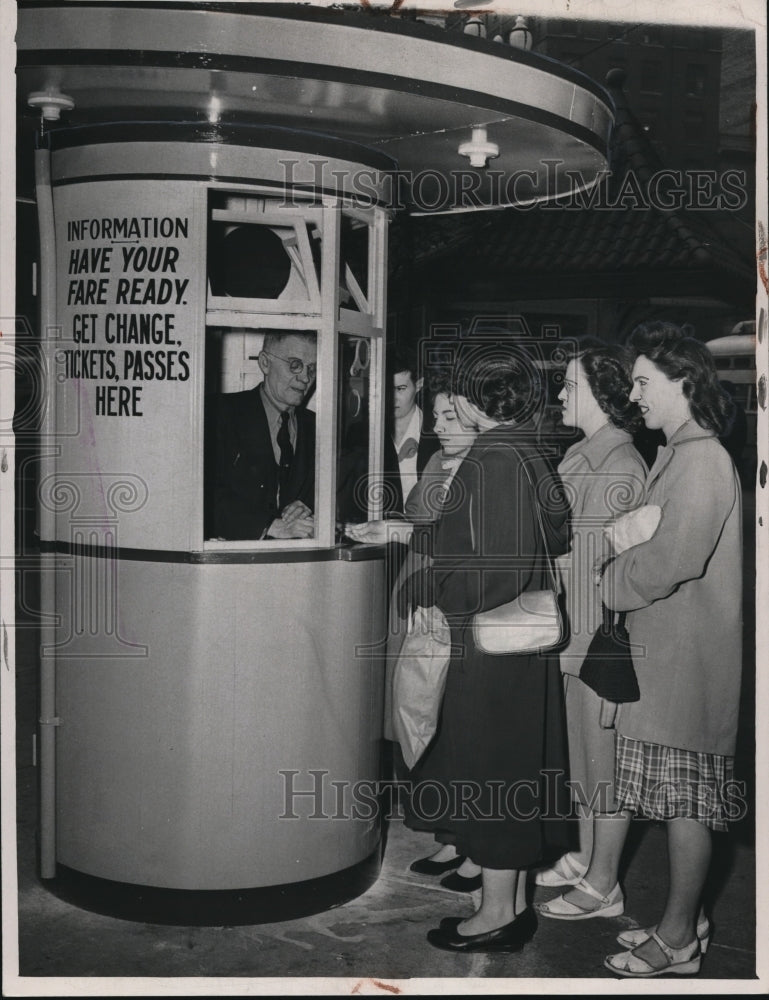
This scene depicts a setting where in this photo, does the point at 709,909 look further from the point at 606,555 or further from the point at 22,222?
the point at 22,222

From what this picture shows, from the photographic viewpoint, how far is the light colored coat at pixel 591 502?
13.8ft

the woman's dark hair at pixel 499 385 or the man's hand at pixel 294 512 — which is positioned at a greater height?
the woman's dark hair at pixel 499 385

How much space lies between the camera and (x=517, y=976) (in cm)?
376

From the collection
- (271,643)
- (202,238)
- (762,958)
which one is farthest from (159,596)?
(762,958)

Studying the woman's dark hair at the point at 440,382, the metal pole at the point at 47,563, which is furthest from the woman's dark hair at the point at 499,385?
the metal pole at the point at 47,563

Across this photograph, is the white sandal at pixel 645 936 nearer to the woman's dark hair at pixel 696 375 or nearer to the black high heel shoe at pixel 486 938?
the black high heel shoe at pixel 486 938

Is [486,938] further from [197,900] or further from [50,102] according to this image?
[50,102]

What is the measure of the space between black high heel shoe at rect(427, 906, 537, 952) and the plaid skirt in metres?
0.57

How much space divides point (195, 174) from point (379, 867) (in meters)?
2.77

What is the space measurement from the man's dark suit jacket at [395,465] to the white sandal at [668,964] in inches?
75.6

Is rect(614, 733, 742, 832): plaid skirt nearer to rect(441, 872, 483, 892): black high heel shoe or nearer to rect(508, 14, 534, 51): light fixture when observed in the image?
rect(441, 872, 483, 892): black high heel shoe

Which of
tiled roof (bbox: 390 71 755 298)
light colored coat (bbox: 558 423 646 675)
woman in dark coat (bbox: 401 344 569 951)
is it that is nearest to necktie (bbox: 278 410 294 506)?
woman in dark coat (bbox: 401 344 569 951)

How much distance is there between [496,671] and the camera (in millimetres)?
3873

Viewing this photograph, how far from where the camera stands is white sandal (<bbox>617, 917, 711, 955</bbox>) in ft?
12.8
